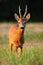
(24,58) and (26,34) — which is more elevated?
(24,58)

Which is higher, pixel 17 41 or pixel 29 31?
pixel 17 41

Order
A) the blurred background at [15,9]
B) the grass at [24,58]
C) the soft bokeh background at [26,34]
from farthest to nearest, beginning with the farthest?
the blurred background at [15,9] → the soft bokeh background at [26,34] → the grass at [24,58]

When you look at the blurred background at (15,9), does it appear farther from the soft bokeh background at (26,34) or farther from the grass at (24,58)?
the grass at (24,58)

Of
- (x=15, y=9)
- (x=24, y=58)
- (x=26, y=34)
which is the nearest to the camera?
(x=24, y=58)

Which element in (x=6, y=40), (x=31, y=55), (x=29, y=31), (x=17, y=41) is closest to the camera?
(x=31, y=55)

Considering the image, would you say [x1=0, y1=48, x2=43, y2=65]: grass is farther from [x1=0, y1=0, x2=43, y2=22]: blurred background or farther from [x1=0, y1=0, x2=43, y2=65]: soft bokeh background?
[x1=0, y1=0, x2=43, y2=22]: blurred background

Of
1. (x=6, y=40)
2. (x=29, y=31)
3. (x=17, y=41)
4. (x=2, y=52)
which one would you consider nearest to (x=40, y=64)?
(x=2, y=52)

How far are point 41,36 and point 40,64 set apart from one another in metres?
6.96

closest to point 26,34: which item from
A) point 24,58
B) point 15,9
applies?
point 24,58

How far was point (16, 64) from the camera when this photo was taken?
28.7 ft

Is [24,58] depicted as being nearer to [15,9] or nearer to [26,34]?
[26,34]

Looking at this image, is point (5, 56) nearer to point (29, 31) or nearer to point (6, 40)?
point (6, 40)

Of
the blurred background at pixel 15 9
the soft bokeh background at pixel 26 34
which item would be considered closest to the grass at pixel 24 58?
the soft bokeh background at pixel 26 34

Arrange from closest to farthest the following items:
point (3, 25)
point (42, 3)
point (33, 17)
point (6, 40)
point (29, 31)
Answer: point (6, 40) < point (29, 31) < point (3, 25) < point (33, 17) < point (42, 3)
